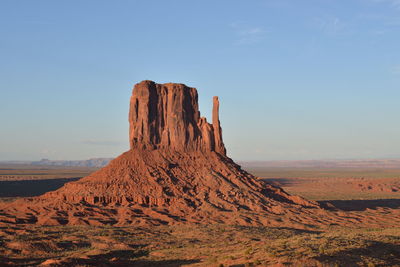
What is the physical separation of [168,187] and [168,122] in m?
11.6

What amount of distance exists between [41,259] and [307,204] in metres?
42.1

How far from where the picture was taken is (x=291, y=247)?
2902cm

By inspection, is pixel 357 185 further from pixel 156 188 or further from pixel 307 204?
pixel 156 188

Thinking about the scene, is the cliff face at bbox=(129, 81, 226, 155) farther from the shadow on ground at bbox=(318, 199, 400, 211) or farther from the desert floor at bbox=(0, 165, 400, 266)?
the desert floor at bbox=(0, 165, 400, 266)

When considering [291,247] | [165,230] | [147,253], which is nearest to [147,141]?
[165,230]

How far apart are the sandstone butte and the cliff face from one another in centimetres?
16

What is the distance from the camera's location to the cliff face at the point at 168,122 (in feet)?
217

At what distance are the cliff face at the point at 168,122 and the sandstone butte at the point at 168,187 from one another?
0.16m

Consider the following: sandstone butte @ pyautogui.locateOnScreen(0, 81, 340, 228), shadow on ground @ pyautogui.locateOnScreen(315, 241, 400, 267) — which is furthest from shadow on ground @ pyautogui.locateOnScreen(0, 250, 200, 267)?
sandstone butte @ pyautogui.locateOnScreen(0, 81, 340, 228)

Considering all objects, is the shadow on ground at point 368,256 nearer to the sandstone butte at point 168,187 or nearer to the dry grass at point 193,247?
the dry grass at point 193,247

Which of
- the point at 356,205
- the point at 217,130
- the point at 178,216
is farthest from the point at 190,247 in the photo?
the point at 356,205

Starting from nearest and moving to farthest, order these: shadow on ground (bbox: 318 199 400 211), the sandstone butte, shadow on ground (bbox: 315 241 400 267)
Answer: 1. shadow on ground (bbox: 315 241 400 267)
2. the sandstone butte
3. shadow on ground (bbox: 318 199 400 211)

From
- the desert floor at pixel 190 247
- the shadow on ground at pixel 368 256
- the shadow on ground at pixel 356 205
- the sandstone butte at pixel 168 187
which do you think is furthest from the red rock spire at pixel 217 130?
the shadow on ground at pixel 368 256

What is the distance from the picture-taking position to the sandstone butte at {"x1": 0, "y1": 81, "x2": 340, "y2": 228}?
53000 mm
